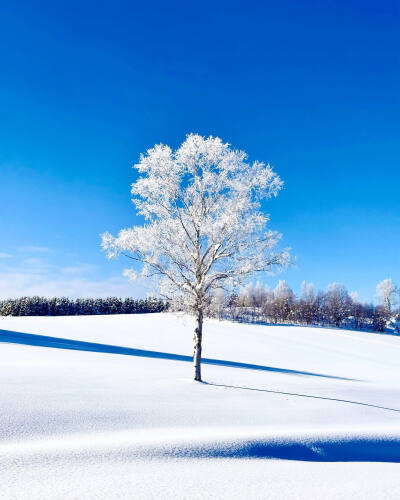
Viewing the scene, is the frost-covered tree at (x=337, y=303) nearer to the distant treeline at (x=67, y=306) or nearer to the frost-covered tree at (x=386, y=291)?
the frost-covered tree at (x=386, y=291)

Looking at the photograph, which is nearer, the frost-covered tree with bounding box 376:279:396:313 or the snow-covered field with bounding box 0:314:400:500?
the snow-covered field with bounding box 0:314:400:500

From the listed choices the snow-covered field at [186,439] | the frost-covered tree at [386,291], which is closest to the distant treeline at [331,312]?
the frost-covered tree at [386,291]

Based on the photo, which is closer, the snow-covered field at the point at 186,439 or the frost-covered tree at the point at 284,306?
the snow-covered field at the point at 186,439

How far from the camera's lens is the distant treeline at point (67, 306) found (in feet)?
324

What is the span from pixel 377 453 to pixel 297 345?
42850mm

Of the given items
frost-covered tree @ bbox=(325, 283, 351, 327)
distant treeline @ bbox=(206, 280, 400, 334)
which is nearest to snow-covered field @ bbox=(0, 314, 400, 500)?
distant treeline @ bbox=(206, 280, 400, 334)

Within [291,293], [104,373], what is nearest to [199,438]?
[104,373]

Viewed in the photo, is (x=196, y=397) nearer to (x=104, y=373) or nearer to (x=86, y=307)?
(x=104, y=373)

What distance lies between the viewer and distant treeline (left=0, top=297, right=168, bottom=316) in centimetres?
9875

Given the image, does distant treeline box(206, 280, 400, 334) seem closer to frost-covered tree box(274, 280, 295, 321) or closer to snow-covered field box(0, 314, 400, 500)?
frost-covered tree box(274, 280, 295, 321)

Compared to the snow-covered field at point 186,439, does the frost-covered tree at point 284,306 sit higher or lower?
higher

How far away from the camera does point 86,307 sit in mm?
101875

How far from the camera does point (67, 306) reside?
3942 inches

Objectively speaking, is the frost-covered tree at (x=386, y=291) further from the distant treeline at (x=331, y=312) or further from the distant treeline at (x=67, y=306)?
the distant treeline at (x=67, y=306)
